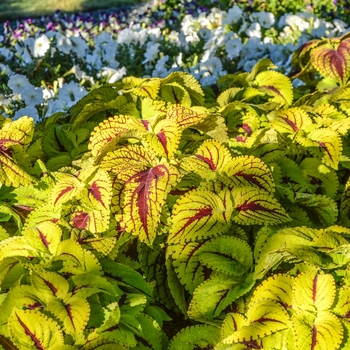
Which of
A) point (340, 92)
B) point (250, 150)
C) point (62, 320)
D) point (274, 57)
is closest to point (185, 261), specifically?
point (62, 320)

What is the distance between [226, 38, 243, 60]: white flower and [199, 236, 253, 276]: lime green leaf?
2557 millimetres

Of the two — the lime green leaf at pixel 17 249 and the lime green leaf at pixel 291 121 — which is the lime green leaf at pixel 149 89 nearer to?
the lime green leaf at pixel 291 121

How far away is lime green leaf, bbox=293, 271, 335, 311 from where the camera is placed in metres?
1.15

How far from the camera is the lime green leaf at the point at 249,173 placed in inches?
55.4

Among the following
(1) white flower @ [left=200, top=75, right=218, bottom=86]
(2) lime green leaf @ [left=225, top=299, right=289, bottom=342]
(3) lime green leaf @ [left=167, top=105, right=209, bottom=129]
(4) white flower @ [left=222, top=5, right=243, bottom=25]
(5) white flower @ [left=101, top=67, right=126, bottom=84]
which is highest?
(3) lime green leaf @ [left=167, top=105, right=209, bottom=129]

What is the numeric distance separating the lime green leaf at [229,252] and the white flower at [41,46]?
8.71 ft

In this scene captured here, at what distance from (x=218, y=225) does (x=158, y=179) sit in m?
0.17

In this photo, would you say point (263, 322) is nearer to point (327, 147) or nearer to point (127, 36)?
point (327, 147)

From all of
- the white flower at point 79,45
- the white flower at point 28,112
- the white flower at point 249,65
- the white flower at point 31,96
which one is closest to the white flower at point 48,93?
the white flower at point 31,96

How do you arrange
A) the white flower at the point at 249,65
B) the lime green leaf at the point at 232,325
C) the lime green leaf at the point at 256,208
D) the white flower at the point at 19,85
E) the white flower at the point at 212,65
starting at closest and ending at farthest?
the lime green leaf at the point at 232,325 < the lime green leaf at the point at 256,208 < the white flower at the point at 19,85 < the white flower at the point at 212,65 < the white flower at the point at 249,65

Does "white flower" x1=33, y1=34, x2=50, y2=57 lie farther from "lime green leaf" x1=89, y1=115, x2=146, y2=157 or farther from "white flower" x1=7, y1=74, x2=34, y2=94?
"lime green leaf" x1=89, y1=115, x2=146, y2=157

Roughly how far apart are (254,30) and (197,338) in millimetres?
3245

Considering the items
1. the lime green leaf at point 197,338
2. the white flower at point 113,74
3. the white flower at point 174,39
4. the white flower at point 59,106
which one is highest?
the white flower at point 59,106

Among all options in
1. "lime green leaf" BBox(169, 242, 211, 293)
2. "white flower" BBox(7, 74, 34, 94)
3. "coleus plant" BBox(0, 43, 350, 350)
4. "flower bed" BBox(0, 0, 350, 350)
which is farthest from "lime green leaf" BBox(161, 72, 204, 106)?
"white flower" BBox(7, 74, 34, 94)
